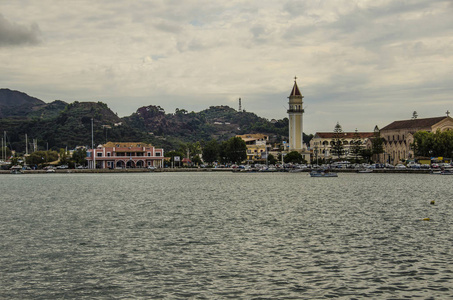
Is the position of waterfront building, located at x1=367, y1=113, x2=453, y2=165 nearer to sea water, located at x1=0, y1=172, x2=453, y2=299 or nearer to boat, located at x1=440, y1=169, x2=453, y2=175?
boat, located at x1=440, y1=169, x2=453, y2=175

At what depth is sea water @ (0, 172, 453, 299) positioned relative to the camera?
2358cm

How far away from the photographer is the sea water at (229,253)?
2358 centimetres

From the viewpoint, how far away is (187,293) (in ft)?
75.4

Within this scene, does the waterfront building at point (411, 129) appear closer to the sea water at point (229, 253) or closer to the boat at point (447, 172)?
the boat at point (447, 172)

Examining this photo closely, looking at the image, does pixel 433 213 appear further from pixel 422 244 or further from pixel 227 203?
pixel 227 203

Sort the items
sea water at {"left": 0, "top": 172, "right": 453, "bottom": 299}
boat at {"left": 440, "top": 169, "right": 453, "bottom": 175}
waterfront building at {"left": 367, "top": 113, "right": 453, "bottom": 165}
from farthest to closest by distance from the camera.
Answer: waterfront building at {"left": 367, "top": 113, "right": 453, "bottom": 165}, boat at {"left": 440, "top": 169, "right": 453, "bottom": 175}, sea water at {"left": 0, "top": 172, "right": 453, "bottom": 299}

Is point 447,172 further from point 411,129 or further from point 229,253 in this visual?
point 229,253

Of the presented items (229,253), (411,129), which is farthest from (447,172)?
(229,253)

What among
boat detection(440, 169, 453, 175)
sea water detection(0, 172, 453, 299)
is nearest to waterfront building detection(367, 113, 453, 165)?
boat detection(440, 169, 453, 175)

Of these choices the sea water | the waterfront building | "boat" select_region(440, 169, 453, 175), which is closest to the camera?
the sea water

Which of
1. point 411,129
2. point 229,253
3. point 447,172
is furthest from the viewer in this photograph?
point 411,129

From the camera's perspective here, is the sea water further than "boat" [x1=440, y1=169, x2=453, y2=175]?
No

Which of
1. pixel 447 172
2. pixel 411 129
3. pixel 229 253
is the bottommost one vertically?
pixel 229 253

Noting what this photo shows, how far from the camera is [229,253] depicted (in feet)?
103
